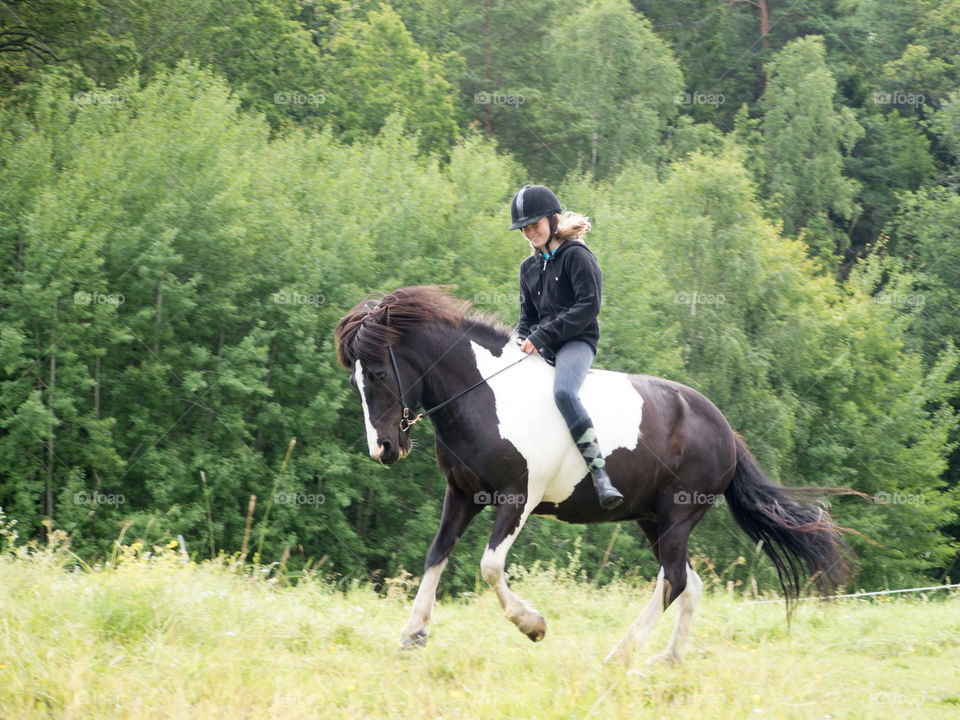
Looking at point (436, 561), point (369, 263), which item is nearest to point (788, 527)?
point (436, 561)

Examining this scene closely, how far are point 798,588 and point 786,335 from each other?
25.7m

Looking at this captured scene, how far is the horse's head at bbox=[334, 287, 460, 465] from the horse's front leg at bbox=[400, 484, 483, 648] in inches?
19.6

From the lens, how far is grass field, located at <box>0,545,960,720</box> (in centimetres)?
457

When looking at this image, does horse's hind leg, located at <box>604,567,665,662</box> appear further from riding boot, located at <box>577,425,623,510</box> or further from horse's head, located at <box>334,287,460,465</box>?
horse's head, located at <box>334,287,460,465</box>

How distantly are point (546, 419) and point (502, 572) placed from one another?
0.95 meters

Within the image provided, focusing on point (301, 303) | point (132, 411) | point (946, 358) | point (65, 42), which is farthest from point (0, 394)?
point (946, 358)

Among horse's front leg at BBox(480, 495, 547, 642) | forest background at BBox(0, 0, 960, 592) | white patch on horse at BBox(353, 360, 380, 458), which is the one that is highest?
white patch on horse at BBox(353, 360, 380, 458)

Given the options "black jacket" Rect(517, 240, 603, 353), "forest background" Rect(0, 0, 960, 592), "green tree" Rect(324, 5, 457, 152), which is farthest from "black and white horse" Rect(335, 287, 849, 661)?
"green tree" Rect(324, 5, 457, 152)

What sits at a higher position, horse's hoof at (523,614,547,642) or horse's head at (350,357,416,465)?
horse's head at (350,357,416,465)

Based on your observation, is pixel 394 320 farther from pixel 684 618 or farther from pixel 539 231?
pixel 684 618

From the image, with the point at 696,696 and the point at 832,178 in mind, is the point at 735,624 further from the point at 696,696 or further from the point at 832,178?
the point at 832,178

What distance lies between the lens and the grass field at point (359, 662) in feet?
15.0

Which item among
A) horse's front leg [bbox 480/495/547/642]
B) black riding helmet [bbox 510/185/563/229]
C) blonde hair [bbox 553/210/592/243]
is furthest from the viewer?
blonde hair [bbox 553/210/592/243]

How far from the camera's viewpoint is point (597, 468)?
584 cm
